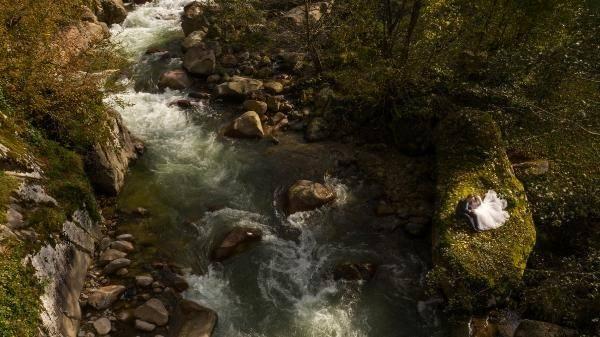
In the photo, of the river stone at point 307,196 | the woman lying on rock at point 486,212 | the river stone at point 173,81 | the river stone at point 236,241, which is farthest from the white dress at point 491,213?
the river stone at point 173,81

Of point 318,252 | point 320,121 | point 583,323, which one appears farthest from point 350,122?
point 583,323

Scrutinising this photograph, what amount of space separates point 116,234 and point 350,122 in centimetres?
896

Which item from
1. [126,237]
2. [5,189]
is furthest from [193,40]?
[5,189]

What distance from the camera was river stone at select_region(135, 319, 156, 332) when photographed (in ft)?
31.9

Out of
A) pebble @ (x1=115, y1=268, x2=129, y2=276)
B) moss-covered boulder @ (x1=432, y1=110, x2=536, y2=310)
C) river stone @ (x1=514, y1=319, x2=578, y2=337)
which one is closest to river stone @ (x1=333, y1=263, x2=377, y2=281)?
moss-covered boulder @ (x1=432, y1=110, x2=536, y2=310)

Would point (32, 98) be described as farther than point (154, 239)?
No

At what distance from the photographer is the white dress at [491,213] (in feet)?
36.7

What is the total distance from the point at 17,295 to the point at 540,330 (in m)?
10.8

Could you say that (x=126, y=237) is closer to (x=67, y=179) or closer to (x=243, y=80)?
(x=67, y=179)

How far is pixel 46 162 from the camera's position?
10875 millimetres

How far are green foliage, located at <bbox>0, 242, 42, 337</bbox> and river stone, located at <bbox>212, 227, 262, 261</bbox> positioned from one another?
4.42m

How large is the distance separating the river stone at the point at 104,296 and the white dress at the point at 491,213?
9.22 metres

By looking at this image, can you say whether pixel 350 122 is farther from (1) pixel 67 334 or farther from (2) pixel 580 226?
(1) pixel 67 334

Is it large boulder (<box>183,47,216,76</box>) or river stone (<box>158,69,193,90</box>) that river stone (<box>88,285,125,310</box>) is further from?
large boulder (<box>183,47,216,76</box>)
